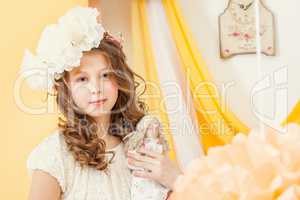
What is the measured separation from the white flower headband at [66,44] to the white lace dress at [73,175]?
0.15 m

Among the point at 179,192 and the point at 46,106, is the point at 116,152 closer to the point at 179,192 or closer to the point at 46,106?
the point at 46,106

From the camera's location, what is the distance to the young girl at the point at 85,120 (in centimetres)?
108

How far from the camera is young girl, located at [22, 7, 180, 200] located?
108 cm

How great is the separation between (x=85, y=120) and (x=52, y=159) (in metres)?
0.13

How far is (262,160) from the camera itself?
35cm

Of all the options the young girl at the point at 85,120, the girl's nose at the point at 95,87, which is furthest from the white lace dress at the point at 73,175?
the girl's nose at the point at 95,87

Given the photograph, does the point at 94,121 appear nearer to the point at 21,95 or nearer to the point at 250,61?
the point at 21,95

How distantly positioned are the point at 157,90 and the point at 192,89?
11 centimetres

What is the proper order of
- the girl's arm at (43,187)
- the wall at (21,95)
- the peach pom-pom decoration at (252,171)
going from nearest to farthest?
the peach pom-pom decoration at (252,171), the girl's arm at (43,187), the wall at (21,95)

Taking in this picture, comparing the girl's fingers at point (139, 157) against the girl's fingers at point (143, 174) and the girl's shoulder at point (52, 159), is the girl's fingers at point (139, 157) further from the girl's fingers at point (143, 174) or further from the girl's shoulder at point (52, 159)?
the girl's shoulder at point (52, 159)

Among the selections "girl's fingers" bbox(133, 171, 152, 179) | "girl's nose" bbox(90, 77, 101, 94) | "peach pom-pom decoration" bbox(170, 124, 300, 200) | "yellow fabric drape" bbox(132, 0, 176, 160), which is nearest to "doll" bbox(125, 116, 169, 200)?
"girl's fingers" bbox(133, 171, 152, 179)

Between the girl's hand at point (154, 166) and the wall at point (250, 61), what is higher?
the wall at point (250, 61)

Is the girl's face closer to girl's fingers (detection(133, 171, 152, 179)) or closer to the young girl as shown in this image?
the young girl

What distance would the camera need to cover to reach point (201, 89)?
148cm
